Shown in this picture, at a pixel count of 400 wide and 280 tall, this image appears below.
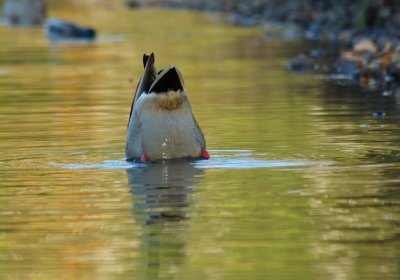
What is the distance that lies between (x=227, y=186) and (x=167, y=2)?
217 ft

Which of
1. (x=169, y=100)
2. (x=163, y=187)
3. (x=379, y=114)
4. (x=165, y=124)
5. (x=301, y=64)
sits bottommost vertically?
(x=301, y=64)

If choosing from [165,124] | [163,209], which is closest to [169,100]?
[165,124]

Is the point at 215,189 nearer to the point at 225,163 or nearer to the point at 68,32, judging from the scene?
A: the point at 225,163

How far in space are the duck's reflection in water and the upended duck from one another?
166 mm

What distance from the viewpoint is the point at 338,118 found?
18625mm

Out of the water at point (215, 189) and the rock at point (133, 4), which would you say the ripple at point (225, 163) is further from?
the rock at point (133, 4)

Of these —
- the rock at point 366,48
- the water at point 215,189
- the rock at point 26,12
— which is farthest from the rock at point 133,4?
the water at point 215,189

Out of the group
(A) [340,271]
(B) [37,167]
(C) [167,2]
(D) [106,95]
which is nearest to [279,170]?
(B) [37,167]

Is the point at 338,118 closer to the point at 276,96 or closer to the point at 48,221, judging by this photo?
the point at 276,96

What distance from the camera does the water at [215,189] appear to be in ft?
30.0

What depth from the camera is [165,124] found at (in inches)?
553

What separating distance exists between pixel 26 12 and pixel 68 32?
11774 mm

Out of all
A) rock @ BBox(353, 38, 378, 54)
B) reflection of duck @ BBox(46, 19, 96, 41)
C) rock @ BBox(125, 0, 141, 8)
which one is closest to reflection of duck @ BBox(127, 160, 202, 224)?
rock @ BBox(353, 38, 378, 54)

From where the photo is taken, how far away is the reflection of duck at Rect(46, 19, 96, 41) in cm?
4347
